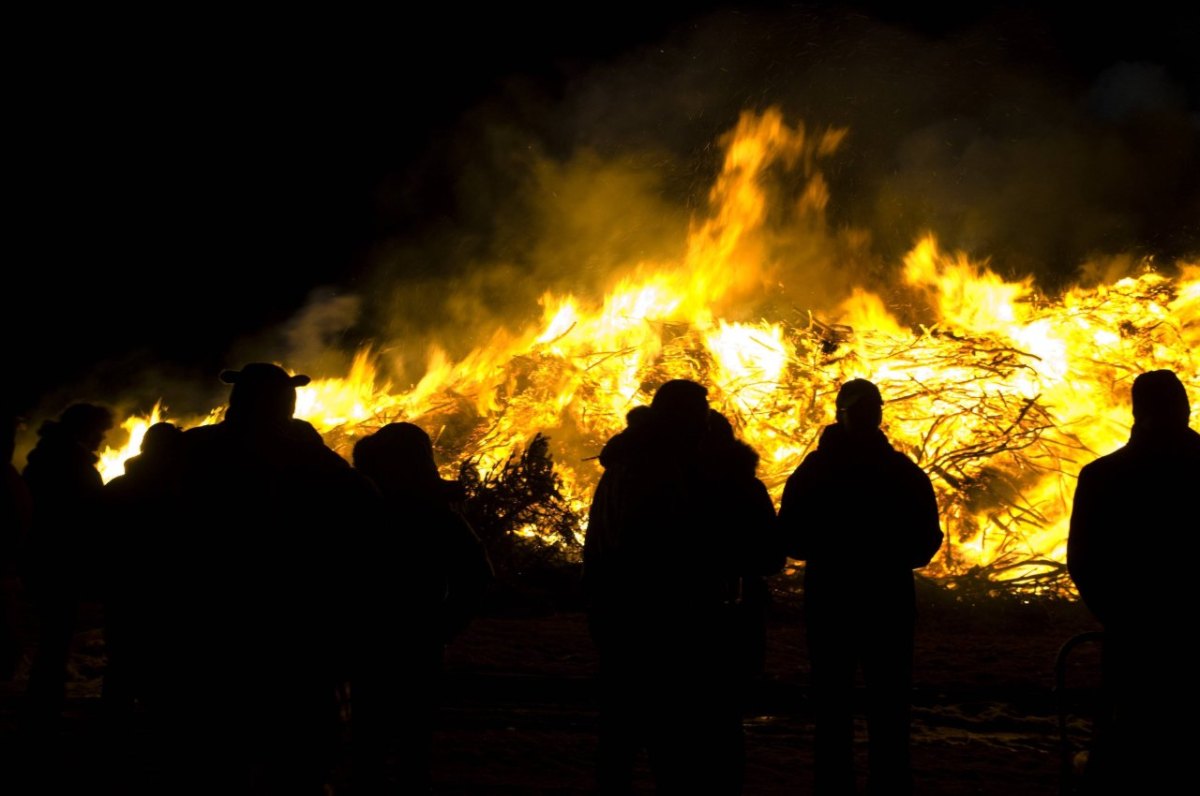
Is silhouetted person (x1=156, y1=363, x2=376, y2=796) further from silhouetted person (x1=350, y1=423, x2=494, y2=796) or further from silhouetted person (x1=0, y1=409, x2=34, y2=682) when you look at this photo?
silhouetted person (x1=0, y1=409, x2=34, y2=682)

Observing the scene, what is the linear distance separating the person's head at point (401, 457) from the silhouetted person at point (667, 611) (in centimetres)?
84

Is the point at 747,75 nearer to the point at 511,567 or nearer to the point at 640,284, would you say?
the point at 640,284

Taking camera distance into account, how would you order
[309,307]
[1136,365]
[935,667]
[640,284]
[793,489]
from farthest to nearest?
A: [309,307], [640,284], [1136,365], [935,667], [793,489]

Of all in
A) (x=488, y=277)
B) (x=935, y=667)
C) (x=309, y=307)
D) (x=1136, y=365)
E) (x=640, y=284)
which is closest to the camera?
(x=935, y=667)

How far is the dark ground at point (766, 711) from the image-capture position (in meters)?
4.43

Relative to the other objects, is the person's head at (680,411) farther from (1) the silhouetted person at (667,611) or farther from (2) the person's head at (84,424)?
(2) the person's head at (84,424)

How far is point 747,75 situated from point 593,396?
7.06 m

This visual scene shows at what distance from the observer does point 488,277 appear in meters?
15.0

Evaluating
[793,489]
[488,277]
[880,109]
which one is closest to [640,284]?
[488,277]

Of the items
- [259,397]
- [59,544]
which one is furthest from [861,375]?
[259,397]

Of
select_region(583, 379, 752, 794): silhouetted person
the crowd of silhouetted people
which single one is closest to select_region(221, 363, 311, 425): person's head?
the crowd of silhouetted people

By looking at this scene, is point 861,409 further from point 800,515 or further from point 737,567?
point 737,567

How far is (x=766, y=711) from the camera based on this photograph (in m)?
5.87

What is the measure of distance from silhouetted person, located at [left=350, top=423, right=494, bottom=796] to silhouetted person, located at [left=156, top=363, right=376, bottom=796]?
0.81 m
